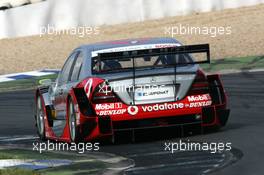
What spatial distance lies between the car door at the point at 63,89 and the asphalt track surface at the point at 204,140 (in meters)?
0.73

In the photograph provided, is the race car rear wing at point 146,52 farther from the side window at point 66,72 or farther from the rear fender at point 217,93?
the side window at point 66,72

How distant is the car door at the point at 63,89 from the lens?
1306 centimetres

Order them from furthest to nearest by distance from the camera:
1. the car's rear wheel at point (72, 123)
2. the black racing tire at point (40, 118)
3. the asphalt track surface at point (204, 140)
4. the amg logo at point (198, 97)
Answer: the black racing tire at point (40, 118), the car's rear wheel at point (72, 123), the amg logo at point (198, 97), the asphalt track surface at point (204, 140)

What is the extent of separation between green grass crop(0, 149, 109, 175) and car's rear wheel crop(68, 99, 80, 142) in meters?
0.37

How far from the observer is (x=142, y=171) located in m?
9.77

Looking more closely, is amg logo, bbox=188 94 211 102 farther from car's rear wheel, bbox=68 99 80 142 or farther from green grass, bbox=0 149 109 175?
green grass, bbox=0 149 109 175

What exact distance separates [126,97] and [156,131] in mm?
692

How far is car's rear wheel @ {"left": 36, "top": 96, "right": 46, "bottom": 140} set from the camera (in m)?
14.2

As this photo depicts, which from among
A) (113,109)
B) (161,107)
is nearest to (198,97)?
(161,107)

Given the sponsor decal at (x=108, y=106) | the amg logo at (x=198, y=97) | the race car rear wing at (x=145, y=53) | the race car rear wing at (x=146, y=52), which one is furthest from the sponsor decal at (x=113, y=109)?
the amg logo at (x=198, y=97)

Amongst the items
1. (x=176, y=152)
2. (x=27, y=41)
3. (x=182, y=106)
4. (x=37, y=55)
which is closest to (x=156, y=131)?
(x=182, y=106)

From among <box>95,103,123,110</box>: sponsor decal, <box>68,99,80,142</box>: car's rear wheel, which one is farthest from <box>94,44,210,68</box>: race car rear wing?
<box>68,99,80,142</box>: car's rear wheel

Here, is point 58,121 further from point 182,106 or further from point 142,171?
point 142,171

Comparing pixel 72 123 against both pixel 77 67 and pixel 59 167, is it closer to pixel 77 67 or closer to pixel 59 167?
pixel 77 67
